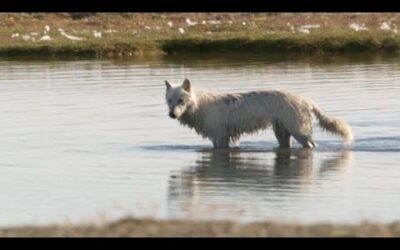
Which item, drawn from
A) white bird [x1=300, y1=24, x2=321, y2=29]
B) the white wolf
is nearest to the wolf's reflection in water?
the white wolf

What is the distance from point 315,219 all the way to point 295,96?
22.0 feet

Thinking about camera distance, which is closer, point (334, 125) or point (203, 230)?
point (203, 230)

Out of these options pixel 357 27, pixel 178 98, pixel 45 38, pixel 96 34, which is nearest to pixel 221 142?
pixel 178 98

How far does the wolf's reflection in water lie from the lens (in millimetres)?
15312

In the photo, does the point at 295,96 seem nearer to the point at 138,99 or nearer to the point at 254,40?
the point at 138,99

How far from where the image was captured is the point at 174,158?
19906 millimetres

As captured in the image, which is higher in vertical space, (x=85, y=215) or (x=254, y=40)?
(x=254, y=40)

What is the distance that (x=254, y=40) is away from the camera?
42469 millimetres

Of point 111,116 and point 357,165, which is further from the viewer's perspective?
point 111,116

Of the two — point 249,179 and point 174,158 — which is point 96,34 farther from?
point 249,179

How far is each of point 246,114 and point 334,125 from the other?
1.57 m
